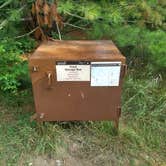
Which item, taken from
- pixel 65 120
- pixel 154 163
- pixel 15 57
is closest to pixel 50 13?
pixel 15 57

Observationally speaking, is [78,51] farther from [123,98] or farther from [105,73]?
[123,98]

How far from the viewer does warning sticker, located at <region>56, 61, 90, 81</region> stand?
2.01m

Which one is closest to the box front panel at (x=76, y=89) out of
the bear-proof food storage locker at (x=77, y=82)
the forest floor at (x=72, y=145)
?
the bear-proof food storage locker at (x=77, y=82)

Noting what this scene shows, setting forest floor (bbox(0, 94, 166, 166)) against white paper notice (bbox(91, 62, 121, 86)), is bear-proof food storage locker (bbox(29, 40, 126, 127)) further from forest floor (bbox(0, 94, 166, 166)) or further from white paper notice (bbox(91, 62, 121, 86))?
forest floor (bbox(0, 94, 166, 166))

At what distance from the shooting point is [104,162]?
2.17 meters

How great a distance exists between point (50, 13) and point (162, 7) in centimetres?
109

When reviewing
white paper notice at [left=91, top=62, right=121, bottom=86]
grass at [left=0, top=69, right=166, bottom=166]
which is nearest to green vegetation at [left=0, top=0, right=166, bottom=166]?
grass at [left=0, top=69, right=166, bottom=166]

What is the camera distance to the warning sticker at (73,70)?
2.01 m

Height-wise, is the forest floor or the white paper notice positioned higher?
the white paper notice

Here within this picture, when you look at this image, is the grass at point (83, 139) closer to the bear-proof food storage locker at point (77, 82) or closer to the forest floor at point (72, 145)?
the forest floor at point (72, 145)

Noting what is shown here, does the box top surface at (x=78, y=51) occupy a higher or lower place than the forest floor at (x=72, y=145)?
higher

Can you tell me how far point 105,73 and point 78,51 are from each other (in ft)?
0.96

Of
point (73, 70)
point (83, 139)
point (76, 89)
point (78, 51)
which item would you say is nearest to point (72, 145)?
point (83, 139)

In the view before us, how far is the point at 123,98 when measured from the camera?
9.18 feet
